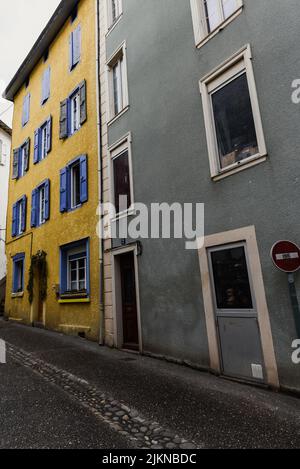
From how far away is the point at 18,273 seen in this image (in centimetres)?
1336

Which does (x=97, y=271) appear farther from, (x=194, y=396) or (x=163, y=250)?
(x=194, y=396)

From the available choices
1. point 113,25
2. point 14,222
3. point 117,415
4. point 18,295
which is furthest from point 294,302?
point 14,222

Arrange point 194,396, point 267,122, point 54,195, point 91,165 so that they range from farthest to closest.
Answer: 1. point 54,195
2. point 91,165
3. point 267,122
4. point 194,396

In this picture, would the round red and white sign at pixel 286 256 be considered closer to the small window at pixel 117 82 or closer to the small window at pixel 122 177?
the small window at pixel 122 177

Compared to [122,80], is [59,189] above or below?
below

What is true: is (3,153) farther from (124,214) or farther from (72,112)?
(124,214)

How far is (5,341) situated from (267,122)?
28.0ft

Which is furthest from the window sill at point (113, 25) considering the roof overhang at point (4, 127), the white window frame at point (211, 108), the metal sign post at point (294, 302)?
the roof overhang at point (4, 127)

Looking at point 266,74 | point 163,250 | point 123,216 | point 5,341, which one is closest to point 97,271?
point 123,216

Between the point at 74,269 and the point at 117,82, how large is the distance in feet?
20.0

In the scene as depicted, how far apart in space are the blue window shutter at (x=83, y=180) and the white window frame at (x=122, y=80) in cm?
155

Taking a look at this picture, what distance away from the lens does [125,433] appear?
9.88 ft

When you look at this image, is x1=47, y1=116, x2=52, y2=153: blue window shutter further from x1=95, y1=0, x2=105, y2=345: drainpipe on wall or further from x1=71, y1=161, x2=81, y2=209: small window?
x1=95, y1=0, x2=105, y2=345: drainpipe on wall

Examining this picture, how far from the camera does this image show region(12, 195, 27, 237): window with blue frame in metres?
13.2
